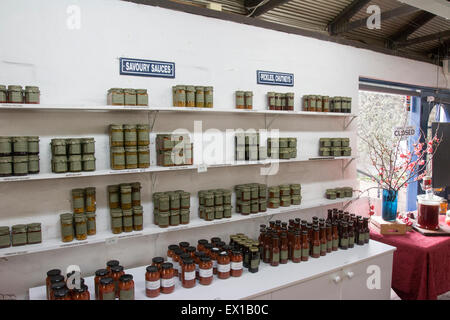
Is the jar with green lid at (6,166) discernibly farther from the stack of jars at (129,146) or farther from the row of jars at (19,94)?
the stack of jars at (129,146)

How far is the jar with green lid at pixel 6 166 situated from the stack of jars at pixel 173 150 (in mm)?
1000

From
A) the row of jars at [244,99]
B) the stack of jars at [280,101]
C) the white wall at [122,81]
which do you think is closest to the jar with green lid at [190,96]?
the white wall at [122,81]

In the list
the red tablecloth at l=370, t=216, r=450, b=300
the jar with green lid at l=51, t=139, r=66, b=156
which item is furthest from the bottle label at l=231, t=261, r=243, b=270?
the red tablecloth at l=370, t=216, r=450, b=300

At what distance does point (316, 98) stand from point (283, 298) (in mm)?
2011

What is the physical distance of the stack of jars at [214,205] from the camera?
9.24ft

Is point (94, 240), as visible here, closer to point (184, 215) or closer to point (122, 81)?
point (184, 215)

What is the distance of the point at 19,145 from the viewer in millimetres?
2100

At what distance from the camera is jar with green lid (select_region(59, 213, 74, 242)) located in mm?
2273

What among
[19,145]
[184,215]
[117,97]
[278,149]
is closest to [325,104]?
[278,149]

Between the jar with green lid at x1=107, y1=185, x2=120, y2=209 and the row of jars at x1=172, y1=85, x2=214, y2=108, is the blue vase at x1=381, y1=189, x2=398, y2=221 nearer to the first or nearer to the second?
the row of jars at x1=172, y1=85, x2=214, y2=108

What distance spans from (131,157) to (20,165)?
70 cm

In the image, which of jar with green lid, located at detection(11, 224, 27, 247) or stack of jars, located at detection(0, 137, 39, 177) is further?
jar with green lid, located at detection(11, 224, 27, 247)

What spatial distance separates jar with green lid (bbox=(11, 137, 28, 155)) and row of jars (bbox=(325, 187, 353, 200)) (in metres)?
2.93
